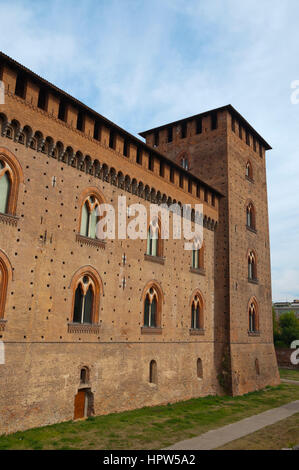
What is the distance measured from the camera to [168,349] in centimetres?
1602

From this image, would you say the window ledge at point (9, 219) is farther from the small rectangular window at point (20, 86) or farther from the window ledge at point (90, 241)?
the small rectangular window at point (20, 86)

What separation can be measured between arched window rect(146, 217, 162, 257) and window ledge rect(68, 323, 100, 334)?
4.15 meters

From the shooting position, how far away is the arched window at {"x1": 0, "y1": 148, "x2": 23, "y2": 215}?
1061cm

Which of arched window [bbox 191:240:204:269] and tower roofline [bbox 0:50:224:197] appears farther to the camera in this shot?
arched window [bbox 191:240:204:269]

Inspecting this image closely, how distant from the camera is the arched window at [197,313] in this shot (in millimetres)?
18188

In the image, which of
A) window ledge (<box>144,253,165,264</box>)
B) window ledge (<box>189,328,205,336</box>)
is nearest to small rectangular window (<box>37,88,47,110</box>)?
window ledge (<box>144,253,165,264</box>)

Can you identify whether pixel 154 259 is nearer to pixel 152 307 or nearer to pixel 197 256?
pixel 152 307

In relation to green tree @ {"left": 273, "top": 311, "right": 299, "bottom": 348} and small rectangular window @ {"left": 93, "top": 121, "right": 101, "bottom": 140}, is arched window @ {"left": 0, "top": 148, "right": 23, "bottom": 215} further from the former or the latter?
green tree @ {"left": 273, "top": 311, "right": 299, "bottom": 348}

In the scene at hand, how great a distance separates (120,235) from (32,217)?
153 inches

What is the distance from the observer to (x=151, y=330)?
15.2 meters

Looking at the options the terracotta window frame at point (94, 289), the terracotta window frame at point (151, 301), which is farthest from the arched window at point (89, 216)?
the terracotta window frame at point (151, 301)

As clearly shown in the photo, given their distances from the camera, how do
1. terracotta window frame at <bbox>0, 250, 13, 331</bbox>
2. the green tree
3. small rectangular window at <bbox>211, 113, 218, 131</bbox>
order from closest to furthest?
terracotta window frame at <bbox>0, 250, 13, 331</bbox>
small rectangular window at <bbox>211, 113, 218, 131</bbox>
the green tree

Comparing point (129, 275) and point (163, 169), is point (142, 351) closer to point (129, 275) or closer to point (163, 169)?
point (129, 275)
